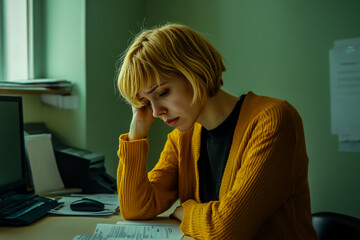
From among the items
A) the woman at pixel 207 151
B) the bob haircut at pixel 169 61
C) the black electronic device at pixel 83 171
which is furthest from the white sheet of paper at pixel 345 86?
the black electronic device at pixel 83 171

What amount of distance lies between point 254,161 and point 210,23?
141 centimetres

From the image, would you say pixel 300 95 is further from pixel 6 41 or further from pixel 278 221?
pixel 6 41

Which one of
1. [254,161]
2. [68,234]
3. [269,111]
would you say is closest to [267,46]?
[269,111]

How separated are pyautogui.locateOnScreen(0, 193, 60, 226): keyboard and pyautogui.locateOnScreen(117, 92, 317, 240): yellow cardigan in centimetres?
29

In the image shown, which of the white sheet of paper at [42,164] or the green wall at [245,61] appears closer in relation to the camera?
Answer: the white sheet of paper at [42,164]

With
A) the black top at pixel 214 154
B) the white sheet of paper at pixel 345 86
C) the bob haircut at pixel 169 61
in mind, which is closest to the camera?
the bob haircut at pixel 169 61

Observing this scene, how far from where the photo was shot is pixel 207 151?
125 cm

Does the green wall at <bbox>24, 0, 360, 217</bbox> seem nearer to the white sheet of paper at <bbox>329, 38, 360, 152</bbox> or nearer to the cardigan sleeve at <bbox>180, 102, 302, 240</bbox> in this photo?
the white sheet of paper at <bbox>329, 38, 360, 152</bbox>

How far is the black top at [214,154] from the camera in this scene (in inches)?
45.4

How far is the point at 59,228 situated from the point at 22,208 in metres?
0.23

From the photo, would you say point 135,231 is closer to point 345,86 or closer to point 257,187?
point 257,187

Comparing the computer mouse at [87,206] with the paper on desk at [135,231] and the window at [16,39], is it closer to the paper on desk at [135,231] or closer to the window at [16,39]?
the paper on desk at [135,231]

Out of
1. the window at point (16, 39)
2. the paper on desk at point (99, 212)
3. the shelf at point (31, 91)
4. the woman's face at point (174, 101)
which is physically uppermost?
the window at point (16, 39)

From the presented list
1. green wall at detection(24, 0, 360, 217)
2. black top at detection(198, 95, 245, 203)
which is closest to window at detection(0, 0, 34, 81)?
green wall at detection(24, 0, 360, 217)
